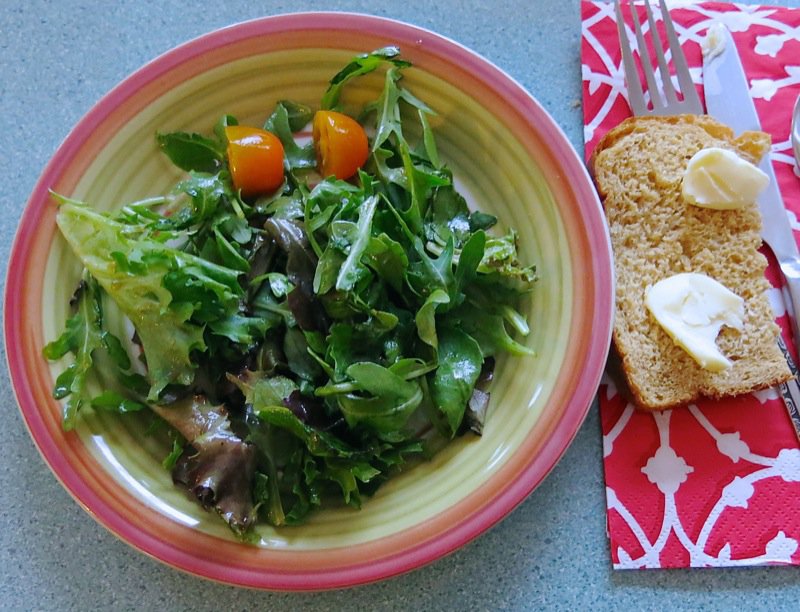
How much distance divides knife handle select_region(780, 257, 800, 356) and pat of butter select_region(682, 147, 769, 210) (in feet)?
0.43

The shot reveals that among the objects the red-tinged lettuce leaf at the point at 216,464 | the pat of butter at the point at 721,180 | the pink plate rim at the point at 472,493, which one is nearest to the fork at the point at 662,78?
the pat of butter at the point at 721,180

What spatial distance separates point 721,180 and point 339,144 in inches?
24.8

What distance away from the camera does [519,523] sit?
3.83ft

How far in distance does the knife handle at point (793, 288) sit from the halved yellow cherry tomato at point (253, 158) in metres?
0.87

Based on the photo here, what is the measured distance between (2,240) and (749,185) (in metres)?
1.30

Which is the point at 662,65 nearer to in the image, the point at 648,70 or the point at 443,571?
the point at 648,70

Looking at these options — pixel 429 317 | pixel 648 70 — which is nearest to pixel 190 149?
pixel 429 317

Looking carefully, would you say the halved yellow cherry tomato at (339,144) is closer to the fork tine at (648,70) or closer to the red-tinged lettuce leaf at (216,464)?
the red-tinged lettuce leaf at (216,464)

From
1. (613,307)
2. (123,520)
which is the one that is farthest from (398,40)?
(123,520)

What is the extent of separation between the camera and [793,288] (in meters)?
1.22

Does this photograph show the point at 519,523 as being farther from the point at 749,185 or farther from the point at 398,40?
the point at 398,40

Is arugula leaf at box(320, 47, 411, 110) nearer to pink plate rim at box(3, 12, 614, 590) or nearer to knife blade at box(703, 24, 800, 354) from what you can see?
pink plate rim at box(3, 12, 614, 590)

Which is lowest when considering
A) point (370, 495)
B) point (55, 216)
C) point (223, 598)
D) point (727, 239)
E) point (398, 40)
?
point (223, 598)

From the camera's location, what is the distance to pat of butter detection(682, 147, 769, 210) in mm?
1181
